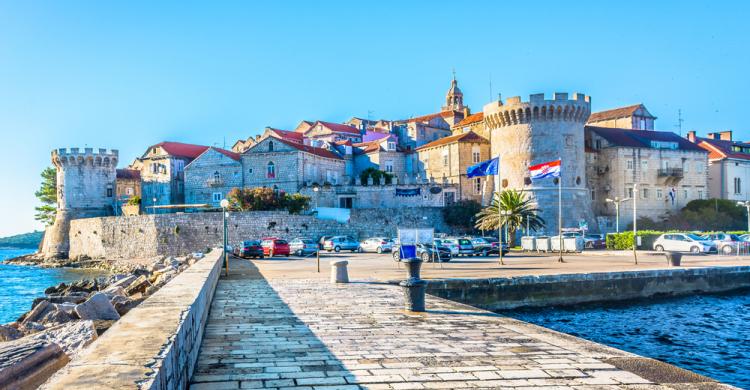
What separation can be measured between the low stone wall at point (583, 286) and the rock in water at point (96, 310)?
28.4 ft

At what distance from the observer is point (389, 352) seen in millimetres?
7855

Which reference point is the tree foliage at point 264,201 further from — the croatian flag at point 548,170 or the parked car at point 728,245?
the parked car at point 728,245

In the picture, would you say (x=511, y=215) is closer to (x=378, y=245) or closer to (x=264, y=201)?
(x=378, y=245)

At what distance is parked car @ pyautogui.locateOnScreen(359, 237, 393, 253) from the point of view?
41.9 m

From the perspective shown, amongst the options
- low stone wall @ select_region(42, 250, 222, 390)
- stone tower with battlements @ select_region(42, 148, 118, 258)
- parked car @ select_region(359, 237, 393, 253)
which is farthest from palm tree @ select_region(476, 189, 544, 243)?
stone tower with battlements @ select_region(42, 148, 118, 258)

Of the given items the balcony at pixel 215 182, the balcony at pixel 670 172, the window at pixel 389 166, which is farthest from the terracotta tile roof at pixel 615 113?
the balcony at pixel 215 182

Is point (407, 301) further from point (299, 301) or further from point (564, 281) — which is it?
point (564, 281)

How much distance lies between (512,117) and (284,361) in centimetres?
4967

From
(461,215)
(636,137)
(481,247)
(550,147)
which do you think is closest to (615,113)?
(636,137)

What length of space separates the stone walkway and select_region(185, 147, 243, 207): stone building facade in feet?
168

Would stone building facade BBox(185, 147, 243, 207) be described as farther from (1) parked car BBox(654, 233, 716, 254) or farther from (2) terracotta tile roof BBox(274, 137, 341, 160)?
(1) parked car BBox(654, 233, 716, 254)

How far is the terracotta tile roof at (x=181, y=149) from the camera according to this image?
70031 millimetres

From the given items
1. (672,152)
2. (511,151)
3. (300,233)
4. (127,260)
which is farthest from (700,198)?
(127,260)

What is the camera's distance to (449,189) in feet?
194
